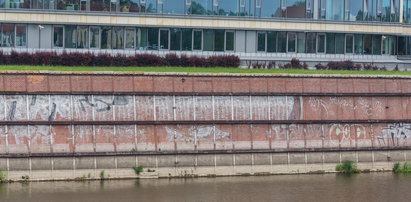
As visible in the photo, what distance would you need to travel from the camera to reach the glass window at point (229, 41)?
61.7 metres

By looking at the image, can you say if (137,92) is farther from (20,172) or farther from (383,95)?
(383,95)

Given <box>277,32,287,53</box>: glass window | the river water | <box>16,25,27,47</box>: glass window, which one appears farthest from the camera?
<box>277,32,287,53</box>: glass window

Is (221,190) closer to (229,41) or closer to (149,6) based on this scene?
(149,6)

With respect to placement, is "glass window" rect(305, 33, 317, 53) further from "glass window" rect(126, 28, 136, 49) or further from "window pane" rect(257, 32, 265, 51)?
"glass window" rect(126, 28, 136, 49)

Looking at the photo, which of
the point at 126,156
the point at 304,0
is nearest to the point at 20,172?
the point at 126,156

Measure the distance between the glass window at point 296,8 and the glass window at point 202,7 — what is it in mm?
5158

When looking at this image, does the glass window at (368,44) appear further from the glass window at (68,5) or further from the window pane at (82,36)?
the glass window at (68,5)


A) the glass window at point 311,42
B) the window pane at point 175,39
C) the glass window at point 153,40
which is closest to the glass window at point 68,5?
the glass window at point 153,40

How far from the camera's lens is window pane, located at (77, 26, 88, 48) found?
194 ft

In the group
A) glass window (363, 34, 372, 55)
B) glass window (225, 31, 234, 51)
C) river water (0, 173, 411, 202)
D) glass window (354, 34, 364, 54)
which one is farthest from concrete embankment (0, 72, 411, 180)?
glass window (363, 34, 372, 55)

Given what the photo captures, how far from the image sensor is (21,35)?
58281 mm

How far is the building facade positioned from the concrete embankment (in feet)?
37.3

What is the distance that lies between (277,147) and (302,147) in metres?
1.34

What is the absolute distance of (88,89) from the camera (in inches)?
1859
